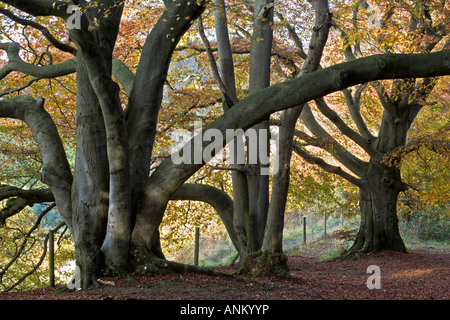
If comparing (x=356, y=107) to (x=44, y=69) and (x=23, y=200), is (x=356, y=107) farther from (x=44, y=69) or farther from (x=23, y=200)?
(x=23, y=200)

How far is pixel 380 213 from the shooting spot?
14.7 m

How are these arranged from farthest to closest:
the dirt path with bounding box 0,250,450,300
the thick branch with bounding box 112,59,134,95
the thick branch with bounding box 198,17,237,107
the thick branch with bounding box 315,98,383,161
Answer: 1. the thick branch with bounding box 315,98,383,161
2. the thick branch with bounding box 198,17,237,107
3. the thick branch with bounding box 112,59,134,95
4. the dirt path with bounding box 0,250,450,300

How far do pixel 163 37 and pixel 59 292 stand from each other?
401 cm

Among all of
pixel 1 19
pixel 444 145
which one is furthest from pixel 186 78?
pixel 444 145

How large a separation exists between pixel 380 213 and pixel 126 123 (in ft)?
32.9

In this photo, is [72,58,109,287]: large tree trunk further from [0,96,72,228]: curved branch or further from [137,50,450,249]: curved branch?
[137,50,450,249]: curved branch

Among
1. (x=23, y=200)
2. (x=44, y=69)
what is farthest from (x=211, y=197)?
(x=44, y=69)

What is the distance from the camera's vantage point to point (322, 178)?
55.8 feet

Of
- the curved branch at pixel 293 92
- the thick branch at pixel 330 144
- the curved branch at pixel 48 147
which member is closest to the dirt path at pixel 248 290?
the curved branch at pixel 293 92

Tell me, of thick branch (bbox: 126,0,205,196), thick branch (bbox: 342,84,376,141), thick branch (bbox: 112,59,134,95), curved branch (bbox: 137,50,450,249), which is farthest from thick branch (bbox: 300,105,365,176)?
curved branch (bbox: 137,50,450,249)

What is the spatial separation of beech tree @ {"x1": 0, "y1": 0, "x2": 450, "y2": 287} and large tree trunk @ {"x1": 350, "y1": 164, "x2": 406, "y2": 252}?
7.64m

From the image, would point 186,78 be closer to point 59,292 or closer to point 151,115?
point 151,115

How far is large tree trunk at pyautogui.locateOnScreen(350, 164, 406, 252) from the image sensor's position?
1461 centimetres

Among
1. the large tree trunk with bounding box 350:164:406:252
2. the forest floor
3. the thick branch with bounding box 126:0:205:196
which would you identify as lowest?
the forest floor
